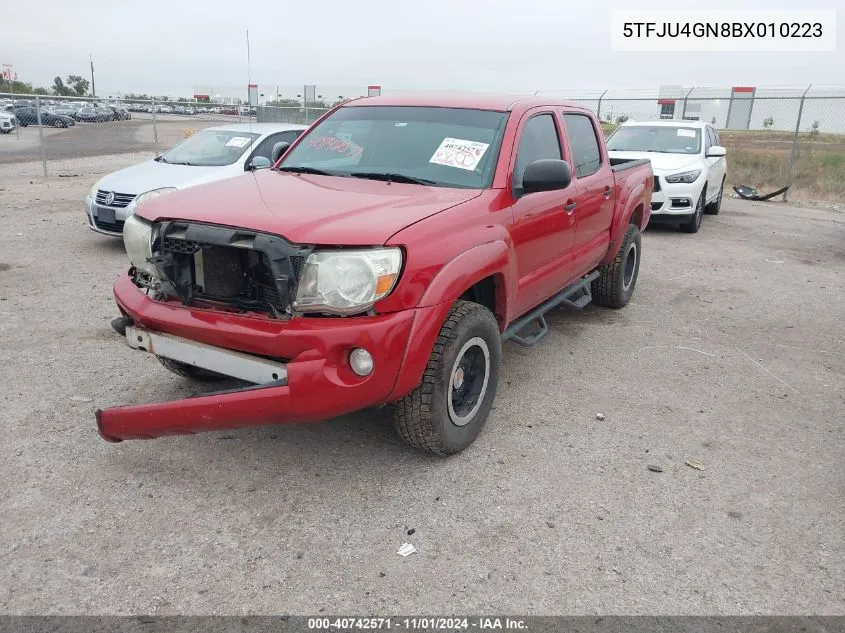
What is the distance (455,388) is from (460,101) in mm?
1900

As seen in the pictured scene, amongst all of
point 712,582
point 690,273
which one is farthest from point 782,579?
point 690,273

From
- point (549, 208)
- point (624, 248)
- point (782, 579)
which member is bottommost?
point (782, 579)

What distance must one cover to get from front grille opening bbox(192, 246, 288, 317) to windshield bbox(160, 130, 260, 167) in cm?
567

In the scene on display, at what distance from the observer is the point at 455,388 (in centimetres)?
355

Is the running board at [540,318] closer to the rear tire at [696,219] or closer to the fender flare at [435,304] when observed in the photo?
the fender flare at [435,304]

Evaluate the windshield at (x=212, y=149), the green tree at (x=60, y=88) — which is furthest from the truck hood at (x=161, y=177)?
the green tree at (x=60, y=88)

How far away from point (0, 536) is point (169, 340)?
1.05 metres

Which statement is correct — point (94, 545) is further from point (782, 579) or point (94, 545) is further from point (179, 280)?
point (782, 579)

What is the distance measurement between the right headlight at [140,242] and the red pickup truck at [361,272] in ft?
0.03

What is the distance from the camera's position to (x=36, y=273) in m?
6.75

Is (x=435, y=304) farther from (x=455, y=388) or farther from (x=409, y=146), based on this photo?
(x=409, y=146)

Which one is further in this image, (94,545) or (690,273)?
(690,273)

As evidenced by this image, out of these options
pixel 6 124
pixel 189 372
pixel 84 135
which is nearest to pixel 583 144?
pixel 189 372

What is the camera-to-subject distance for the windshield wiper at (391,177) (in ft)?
12.5
